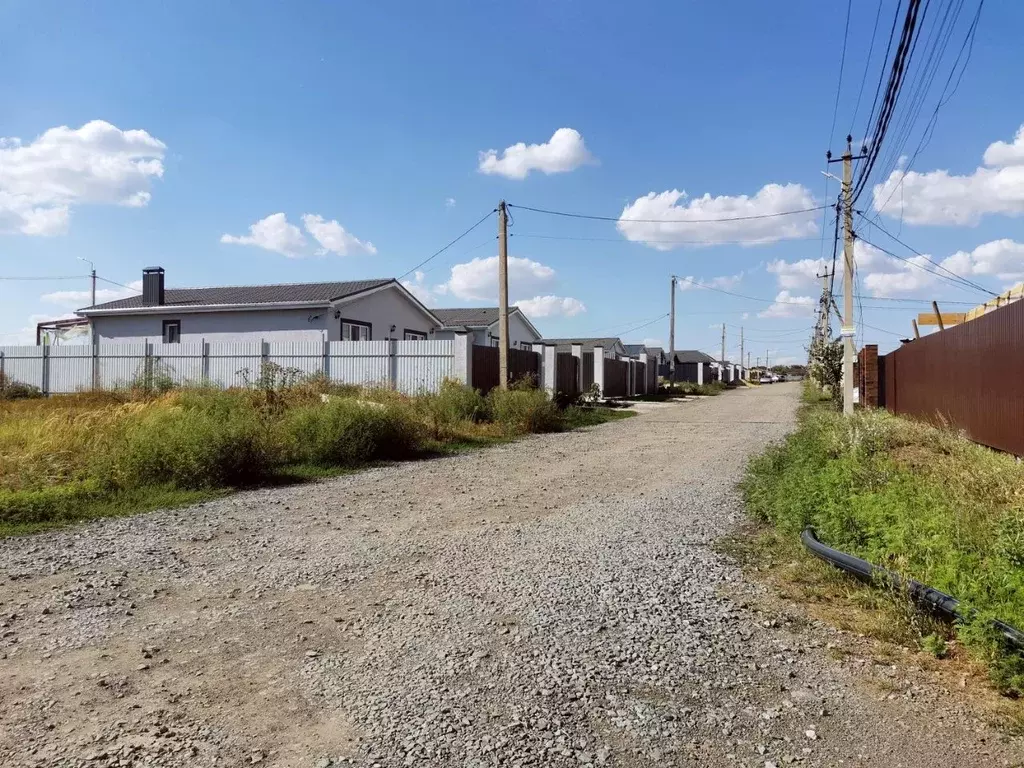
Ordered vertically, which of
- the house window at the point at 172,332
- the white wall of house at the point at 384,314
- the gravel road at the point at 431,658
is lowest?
the gravel road at the point at 431,658

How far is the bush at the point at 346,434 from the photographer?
1116 centimetres

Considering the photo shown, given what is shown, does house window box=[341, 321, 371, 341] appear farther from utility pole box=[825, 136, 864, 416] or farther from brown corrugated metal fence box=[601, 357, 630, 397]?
utility pole box=[825, 136, 864, 416]

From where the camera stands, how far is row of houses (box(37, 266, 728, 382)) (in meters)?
25.5

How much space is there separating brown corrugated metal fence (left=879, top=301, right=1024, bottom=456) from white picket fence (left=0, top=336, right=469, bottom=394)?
1083 cm

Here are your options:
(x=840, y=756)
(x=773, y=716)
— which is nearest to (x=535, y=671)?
(x=773, y=716)

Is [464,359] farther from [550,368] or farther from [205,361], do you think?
[205,361]

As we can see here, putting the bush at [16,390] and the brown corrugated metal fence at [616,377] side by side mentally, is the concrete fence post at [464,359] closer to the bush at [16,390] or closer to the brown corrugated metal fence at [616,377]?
the brown corrugated metal fence at [616,377]

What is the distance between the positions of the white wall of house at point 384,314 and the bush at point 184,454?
620 inches

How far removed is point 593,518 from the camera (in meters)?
7.23

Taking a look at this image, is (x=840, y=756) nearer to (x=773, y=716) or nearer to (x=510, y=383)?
(x=773, y=716)

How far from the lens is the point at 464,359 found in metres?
19.6

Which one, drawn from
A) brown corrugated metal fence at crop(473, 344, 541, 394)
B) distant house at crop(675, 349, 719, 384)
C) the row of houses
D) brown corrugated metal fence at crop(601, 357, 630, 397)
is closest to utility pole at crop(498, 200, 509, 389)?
brown corrugated metal fence at crop(473, 344, 541, 394)

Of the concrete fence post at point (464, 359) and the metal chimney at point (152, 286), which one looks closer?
the concrete fence post at point (464, 359)

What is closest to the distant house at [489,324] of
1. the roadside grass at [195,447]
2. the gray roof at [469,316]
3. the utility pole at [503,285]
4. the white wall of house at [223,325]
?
the gray roof at [469,316]
